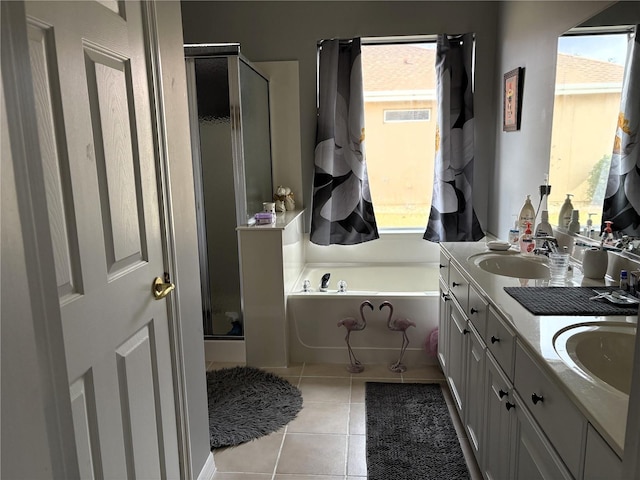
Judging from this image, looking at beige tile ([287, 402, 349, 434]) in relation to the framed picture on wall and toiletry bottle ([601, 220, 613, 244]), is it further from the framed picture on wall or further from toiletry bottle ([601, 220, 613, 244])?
the framed picture on wall

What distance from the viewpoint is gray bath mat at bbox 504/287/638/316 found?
144 cm

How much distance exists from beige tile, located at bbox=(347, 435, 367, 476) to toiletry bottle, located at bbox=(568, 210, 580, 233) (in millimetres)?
1423

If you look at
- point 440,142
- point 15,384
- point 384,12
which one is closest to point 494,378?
point 15,384

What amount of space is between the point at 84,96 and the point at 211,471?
1.61 metres

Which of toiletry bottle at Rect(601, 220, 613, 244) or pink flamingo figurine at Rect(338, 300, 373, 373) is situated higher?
toiletry bottle at Rect(601, 220, 613, 244)

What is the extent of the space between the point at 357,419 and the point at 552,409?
1.43 metres

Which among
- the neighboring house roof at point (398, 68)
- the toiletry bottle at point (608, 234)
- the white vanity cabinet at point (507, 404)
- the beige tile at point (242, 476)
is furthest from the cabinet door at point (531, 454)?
the neighboring house roof at point (398, 68)

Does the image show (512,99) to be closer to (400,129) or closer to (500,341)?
(400,129)

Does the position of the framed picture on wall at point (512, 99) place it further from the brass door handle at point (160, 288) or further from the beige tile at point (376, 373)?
the brass door handle at point (160, 288)

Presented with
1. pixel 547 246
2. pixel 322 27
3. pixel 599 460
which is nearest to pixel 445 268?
pixel 547 246

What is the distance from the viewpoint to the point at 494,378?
1599 mm

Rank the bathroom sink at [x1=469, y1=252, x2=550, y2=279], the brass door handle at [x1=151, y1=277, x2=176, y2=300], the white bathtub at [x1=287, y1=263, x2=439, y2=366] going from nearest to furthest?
1. the brass door handle at [x1=151, y1=277, x2=176, y2=300]
2. the bathroom sink at [x1=469, y1=252, x2=550, y2=279]
3. the white bathtub at [x1=287, y1=263, x2=439, y2=366]

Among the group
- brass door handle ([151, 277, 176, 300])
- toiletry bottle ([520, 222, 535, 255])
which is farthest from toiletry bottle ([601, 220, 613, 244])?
brass door handle ([151, 277, 176, 300])

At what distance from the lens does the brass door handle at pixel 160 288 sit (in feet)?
4.66
